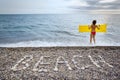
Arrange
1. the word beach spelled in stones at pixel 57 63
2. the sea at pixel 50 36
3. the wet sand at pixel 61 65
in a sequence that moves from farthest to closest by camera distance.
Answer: the sea at pixel 50 36, the word beach spelled in stones at pixel 57 63, the wet sand at pixel 61 65

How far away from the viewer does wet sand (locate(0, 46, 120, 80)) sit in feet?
20.0

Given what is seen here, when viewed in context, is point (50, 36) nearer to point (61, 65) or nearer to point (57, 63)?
point (57, 63)

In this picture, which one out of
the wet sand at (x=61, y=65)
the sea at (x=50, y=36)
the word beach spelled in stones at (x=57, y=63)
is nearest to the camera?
the wet sand at (x=61, y=65)

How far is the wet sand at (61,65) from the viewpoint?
6102 mm

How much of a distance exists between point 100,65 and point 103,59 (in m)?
0.87

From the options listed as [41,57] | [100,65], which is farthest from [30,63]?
[100,65]

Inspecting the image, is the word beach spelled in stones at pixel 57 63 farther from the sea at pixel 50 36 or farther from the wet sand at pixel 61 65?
the sea at pixel 50 36

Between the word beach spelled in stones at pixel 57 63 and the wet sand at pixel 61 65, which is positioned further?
the word beach spelled in stones at pixel 57 63

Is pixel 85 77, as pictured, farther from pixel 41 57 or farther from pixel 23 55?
pixel 23 55

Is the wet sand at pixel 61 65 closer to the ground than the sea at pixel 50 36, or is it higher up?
higher up

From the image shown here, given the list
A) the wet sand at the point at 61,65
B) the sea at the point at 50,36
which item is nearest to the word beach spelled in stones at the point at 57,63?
the wet sand at the point at 61,65

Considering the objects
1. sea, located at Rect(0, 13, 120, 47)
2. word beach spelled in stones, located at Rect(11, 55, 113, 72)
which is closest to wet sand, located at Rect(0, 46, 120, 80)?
word beach spelled in stones, located at Rect(11, 55, 113, 72)

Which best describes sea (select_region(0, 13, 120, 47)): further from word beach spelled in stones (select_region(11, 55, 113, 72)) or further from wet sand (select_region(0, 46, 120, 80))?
word beach spelled in stones (select_region(11, 55, 113, 72))

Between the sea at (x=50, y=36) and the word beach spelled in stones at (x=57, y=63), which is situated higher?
the word beach spelled in stones at (x=57, y=63)
